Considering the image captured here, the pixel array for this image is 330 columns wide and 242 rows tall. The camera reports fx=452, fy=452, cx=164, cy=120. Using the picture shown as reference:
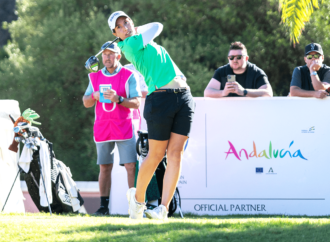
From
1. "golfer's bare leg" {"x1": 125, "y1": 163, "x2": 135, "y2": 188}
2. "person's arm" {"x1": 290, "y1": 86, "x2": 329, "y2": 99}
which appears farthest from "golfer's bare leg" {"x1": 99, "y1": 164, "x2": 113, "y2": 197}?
"person's arm" {"x1": 290, "y1": 86, "x2": 329, "y2": 99}

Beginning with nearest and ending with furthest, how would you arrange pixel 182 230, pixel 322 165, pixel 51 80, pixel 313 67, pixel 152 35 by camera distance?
pixel 182 230, pixel 152 35, pixel 322 165, pixel 313 67, pixel 51 80

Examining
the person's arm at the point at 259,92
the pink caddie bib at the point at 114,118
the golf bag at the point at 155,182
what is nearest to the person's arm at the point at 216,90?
the person's arm at the point at 259,92

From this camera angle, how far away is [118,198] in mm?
5879

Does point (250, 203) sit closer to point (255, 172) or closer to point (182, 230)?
point (255, 172)

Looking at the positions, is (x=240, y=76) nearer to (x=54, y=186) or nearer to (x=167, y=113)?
(x=167, y=113)

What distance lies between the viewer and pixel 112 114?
18.6ft

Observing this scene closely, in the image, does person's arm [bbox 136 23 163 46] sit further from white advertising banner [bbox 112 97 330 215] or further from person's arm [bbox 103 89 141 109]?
white advertising banner [bbox 112 97 330 215]

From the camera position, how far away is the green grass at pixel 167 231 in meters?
3.48

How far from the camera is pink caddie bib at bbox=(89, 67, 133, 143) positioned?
5648 mm

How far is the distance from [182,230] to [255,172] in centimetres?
241

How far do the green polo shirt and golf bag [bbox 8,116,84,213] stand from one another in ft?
6.62

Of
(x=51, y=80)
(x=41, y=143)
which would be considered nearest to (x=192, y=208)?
(x=41, y=143)

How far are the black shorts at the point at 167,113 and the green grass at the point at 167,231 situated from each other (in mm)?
860

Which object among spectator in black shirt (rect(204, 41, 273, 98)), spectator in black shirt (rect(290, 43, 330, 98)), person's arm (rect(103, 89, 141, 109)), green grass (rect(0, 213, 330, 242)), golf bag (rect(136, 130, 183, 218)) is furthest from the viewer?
spectator in black shirt (rect(290, 43, 330, 98))
